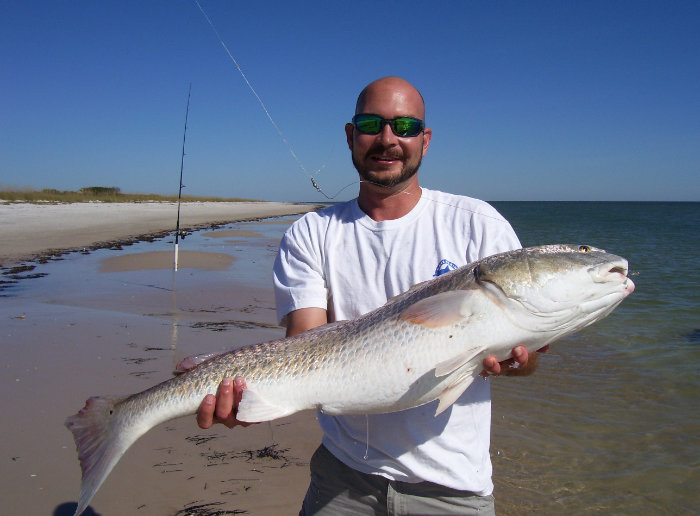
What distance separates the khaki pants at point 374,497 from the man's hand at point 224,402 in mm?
588

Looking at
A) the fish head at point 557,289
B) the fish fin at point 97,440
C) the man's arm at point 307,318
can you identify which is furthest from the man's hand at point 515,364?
the fish fin at point 97,440

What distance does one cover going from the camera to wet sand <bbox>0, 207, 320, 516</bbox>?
3760mm

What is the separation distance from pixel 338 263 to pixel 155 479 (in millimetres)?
2372

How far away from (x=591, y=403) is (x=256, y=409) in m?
5.50

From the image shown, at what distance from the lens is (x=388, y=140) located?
3.12 m

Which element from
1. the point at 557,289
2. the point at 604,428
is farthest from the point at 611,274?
the point at 604,428

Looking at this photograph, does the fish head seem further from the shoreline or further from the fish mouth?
the shoreline

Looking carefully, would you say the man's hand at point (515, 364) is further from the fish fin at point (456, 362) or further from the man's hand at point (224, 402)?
Result: the man's hand at point (224, 402)

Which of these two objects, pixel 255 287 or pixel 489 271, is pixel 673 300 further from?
pixel 489 271

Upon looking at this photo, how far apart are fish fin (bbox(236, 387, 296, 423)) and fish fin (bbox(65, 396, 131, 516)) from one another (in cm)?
67

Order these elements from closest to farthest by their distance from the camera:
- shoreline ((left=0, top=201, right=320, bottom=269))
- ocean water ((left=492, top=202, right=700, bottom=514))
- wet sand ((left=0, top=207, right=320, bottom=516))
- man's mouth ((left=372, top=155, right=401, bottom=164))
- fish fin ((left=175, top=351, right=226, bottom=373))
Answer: fish fin ((left=175, top=351, right=226, bottom=373))
man's mouth ((left=372, top=155, right=401, bottom=164))
wet sand ((left=0, top=207, right=320, bottom=516))
ocean water ((left=492, top=202, right=700, bottom=514))
shoreline ((left=0, top=201, right=320, bottom=269))

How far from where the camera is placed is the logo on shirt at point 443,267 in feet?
9.48

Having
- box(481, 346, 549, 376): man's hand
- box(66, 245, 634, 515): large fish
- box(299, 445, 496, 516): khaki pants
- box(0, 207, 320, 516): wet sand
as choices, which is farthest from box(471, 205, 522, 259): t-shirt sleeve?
box(0, 207, 320, 516): wet sand

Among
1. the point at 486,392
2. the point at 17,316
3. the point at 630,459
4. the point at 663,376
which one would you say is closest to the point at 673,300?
the point at 663,376
